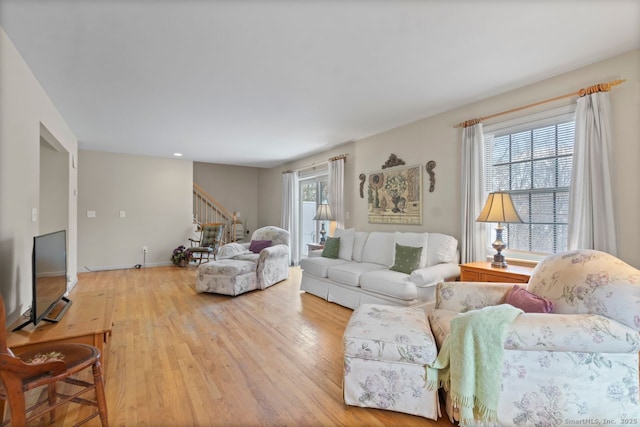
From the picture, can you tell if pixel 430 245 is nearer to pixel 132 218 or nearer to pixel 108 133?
pixel 108 133

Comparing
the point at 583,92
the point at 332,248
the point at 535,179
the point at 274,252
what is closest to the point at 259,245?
the point at 274,252

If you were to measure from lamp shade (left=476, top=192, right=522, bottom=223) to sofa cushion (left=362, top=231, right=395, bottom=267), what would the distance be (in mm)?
1331

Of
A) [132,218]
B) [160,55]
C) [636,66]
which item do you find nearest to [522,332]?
[636,66]

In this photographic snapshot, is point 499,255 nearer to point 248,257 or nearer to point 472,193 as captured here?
point 472,193

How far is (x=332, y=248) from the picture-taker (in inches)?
180

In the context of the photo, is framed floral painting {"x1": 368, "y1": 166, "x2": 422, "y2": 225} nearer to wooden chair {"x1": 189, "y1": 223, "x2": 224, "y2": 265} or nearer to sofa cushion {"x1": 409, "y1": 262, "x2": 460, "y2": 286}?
sofa cushion {"x1": 409, "y1": 262, "x2": 460, "y2": 286}

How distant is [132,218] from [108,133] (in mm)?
2286

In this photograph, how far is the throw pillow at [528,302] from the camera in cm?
179

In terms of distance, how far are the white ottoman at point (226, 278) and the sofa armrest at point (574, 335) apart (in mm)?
3507

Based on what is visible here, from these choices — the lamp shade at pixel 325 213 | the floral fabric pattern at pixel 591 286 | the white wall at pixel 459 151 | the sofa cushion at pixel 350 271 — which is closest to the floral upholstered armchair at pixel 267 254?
the lamp shade at pixel 325 213

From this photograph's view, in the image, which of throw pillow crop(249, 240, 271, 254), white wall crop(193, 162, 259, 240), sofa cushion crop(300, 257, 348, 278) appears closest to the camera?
sofa cushion crop(300, 257, 348, 278)

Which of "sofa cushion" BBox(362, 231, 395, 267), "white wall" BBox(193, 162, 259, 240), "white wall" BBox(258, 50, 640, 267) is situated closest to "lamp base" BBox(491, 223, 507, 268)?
"white wall" BBox(258, 50, 640, 267)

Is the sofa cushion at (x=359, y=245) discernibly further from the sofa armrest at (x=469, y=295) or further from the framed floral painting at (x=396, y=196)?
the sofa armrest at (x=469, y=295)

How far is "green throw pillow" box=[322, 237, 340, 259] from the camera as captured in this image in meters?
4.55
